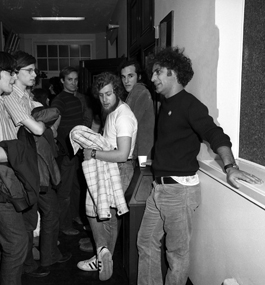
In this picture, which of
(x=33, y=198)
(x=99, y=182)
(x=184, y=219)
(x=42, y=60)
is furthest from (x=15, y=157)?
(x=42, y=60)

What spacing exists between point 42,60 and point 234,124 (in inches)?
326

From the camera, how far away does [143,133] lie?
2.61 meters

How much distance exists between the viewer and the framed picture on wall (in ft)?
8.32

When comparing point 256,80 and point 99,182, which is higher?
point 256,80

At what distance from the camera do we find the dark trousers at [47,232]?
96.9 inches

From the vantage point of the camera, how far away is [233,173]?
1.37 metres

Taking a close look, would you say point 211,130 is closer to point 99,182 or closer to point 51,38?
point 99,182

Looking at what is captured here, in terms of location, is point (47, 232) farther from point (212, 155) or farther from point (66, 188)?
point (212, 155)

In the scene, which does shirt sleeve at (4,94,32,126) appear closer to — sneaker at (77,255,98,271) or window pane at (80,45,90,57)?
sneaker at (77,255,98,271)

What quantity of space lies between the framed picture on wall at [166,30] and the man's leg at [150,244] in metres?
1.29

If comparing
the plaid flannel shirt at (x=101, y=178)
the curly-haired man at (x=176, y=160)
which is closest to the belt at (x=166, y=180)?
the curly-haired man at (x=176, y=160)

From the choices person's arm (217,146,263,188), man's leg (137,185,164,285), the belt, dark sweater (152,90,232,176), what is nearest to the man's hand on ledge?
person's arm (217,146,263,188)

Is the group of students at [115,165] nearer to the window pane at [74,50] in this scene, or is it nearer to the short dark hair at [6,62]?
the short dark hair at [6,62]

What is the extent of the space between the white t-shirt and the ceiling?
4452 millimetres
